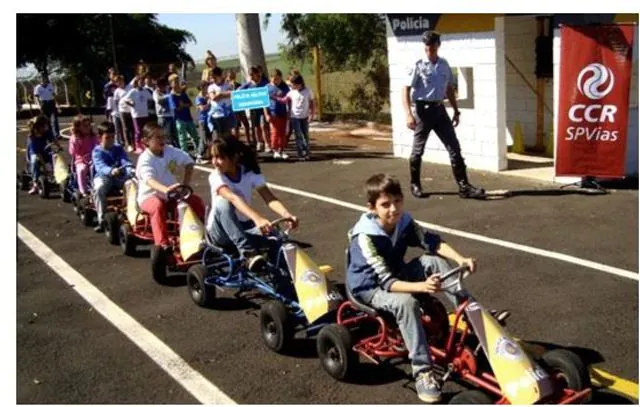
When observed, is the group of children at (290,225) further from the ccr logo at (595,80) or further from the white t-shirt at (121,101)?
the white t-shirt at (121,101)

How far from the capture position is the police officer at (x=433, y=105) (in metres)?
10.0

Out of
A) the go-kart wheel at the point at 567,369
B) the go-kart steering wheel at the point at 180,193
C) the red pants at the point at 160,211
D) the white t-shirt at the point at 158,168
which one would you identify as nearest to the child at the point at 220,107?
the white t-shirt at the point at 158,168

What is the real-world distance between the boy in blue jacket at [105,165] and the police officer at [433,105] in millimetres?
3853

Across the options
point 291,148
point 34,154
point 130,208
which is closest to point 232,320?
point 130,208

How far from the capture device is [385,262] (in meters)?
4.84

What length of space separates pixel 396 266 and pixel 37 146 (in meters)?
9.62

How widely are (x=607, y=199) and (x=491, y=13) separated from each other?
3.32m

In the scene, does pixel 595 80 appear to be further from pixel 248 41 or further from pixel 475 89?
pixel 248 41

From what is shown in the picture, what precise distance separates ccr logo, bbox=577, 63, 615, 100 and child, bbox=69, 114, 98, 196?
679 cm

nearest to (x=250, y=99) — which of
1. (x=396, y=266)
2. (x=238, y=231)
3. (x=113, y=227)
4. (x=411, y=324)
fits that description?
(x=113, y=227)

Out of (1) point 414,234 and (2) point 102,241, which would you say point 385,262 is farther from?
(2) point 102,241

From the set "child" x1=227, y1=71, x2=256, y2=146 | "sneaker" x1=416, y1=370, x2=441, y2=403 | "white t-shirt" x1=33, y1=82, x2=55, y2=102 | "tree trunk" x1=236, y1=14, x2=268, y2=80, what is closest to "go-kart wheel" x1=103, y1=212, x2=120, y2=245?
"sneaker" x1=416, y1=370, x2=441, y2=403

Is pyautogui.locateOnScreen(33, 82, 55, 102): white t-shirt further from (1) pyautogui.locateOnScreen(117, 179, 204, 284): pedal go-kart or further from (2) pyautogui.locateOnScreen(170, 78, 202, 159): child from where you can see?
(1) pyautogui.locateOnScreen(117, 179, 204, 284): pedal go-kart

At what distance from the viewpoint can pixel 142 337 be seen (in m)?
6.08
